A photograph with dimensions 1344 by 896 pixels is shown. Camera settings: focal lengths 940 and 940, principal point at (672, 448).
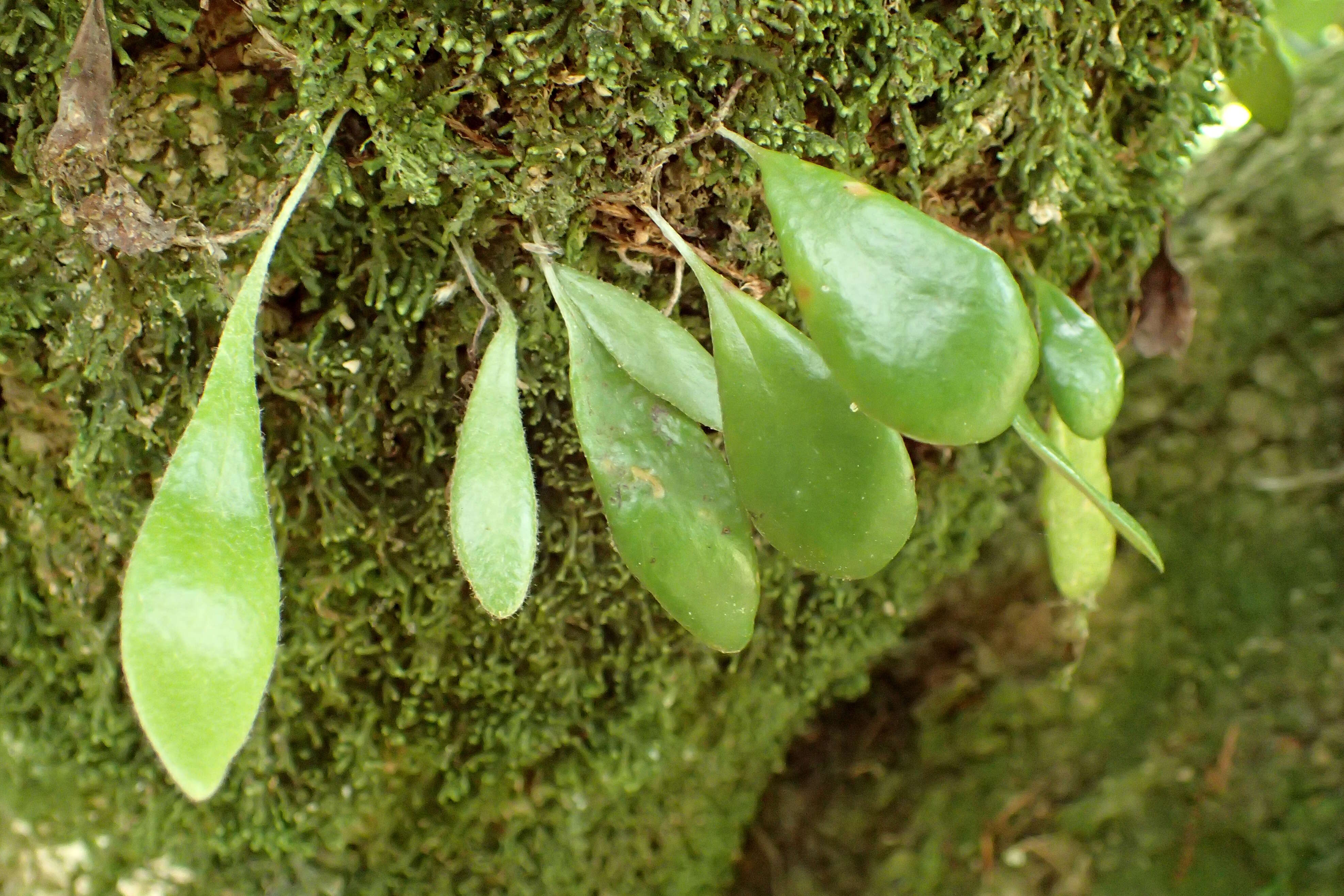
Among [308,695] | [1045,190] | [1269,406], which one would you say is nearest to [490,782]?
[308,695]

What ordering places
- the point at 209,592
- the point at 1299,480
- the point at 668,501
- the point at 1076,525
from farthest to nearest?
the point at 1299,480, the point at 1076,525, the point at 668,501, the point at 209,592

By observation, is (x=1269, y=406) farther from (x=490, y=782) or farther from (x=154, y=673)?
(x=154, y=673)

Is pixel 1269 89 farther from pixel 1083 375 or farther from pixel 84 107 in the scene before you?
pixel 84 107

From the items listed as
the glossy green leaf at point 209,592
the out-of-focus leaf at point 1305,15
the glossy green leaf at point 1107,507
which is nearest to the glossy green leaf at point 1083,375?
the glossy green leaf at point 1107,507

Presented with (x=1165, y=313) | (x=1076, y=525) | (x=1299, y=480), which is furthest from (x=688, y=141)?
(x=1299, y=480)

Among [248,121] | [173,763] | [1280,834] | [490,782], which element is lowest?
[1280,834]

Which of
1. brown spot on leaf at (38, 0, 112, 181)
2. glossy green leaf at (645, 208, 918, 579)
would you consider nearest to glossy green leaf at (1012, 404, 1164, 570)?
glossy green leaf at (645, 208, 918, 579)
